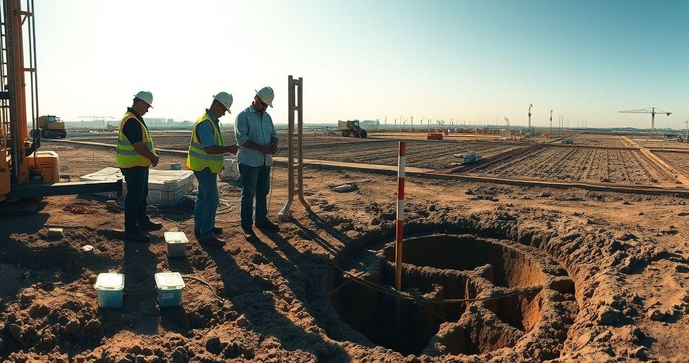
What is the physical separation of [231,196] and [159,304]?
17.1 feet

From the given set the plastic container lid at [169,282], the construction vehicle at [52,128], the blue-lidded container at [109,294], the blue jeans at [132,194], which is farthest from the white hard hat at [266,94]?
the construction vehicle at [52,128]

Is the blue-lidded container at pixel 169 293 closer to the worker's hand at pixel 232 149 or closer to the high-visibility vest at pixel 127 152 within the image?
the worker's hand at pixel 232 149

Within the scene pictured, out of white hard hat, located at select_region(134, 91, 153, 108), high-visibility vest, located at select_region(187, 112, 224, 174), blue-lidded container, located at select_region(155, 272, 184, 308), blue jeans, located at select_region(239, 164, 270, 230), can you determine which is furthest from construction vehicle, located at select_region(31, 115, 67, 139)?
blue-lidded container, located at select_region(155, 272, 184, 308)

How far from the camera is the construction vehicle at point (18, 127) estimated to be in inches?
231

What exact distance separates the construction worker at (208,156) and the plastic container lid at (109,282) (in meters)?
1.61

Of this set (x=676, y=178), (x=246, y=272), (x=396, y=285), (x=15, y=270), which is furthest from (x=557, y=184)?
(x=15, y=270)

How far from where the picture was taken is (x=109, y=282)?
11.9ft

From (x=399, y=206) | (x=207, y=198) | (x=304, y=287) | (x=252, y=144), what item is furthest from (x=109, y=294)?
(x=399, y=206)

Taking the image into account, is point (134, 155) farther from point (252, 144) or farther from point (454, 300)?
point (454, 300)

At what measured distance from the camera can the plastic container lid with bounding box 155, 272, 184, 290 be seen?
3627 millimetres

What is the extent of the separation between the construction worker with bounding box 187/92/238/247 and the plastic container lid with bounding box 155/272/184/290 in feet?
4.60

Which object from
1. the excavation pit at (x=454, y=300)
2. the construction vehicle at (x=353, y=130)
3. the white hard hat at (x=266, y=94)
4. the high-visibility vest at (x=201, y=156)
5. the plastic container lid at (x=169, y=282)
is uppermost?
the construction vehicle at (x=353, y=130)

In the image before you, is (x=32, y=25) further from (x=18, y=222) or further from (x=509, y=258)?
(x=509, y=258)

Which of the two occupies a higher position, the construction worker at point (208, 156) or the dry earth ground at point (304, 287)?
the construction worker at point (208, 156)
